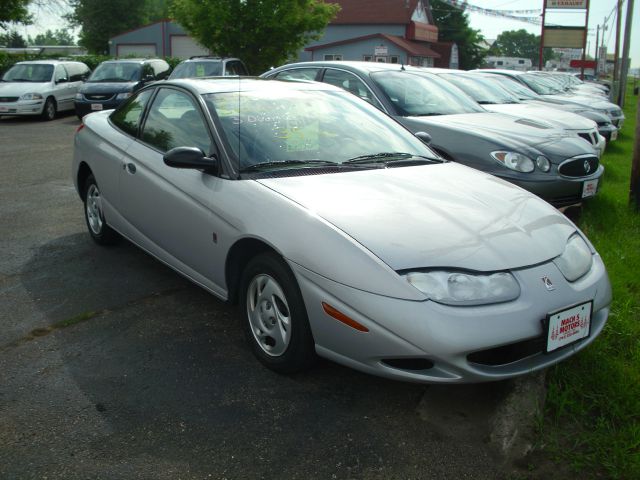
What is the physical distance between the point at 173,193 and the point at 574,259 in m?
2.34

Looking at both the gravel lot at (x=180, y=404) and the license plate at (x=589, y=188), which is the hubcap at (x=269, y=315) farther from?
the license plate at (x=589, y=188)

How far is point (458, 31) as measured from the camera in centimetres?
6041

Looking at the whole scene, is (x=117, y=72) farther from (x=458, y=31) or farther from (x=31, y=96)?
(x=458, y=31)

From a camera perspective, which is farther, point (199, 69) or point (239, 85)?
point (199, 69)

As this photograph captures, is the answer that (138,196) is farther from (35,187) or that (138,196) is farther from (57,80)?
(57,80)

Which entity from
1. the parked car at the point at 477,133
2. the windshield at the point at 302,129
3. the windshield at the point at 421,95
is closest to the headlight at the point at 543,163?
the parked car at the point at 477,133

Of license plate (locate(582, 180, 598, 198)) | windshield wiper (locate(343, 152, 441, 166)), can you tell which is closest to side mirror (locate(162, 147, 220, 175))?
windshield wiper (locate(343, 152, 441, 166))

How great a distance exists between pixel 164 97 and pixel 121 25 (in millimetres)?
60618

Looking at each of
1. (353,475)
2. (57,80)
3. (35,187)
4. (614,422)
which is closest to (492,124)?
(614,422)

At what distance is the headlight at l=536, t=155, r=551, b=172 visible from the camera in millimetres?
6105

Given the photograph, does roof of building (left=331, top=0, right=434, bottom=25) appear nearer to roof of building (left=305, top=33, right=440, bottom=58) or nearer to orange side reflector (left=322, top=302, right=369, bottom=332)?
roof of building (left=305, top=33, right=440, bottom=58)

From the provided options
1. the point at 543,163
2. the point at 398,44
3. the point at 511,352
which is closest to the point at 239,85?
the point at 511,352

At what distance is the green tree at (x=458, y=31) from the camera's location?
6041 cm

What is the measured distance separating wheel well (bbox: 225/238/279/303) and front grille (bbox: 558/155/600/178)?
3748 mm
